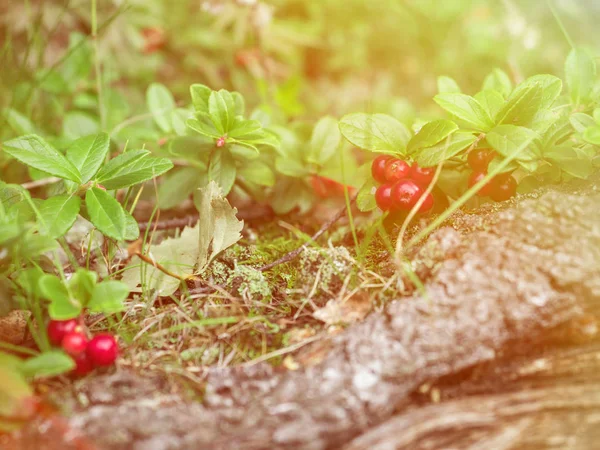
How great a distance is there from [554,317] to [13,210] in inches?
77.2

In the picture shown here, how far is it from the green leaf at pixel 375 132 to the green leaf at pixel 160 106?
1.19 m

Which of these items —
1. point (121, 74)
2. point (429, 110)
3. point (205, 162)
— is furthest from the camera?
point (429, 110)

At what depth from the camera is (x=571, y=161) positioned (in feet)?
6.34

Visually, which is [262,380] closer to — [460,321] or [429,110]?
[460,321]

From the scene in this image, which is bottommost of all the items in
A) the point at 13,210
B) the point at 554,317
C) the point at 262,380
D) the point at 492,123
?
the point at 262,380

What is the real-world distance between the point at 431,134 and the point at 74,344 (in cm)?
150

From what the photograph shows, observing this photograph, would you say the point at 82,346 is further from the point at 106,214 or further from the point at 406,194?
the point at 406,194

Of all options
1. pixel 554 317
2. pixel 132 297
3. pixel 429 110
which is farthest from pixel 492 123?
pixel 429 110

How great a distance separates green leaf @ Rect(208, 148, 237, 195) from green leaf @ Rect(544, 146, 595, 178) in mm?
1361

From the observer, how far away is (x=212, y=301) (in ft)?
6.31

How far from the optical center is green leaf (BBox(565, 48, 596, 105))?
6.95 ft

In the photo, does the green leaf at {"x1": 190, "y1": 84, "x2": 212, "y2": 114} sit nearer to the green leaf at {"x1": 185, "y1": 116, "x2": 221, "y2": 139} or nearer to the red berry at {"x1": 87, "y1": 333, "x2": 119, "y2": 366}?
the green leaf at {"x1": 185, "y1": 116, "x2": 221, "y2": 139}

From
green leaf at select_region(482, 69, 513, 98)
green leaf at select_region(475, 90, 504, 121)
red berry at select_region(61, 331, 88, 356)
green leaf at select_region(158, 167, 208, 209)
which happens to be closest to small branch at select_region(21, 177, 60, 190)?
green leaf at select_region(158, 167, 208, 209)

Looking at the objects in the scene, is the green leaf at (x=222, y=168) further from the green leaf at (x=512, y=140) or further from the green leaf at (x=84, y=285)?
the green leaf at (x=512, y=140)
